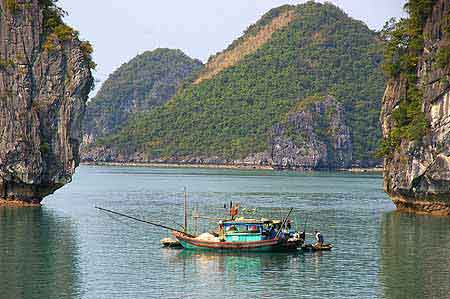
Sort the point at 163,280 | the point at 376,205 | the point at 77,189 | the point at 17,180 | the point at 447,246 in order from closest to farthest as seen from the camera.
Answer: the point at 163,280 → the point at 447,246 → the point at 17,180 → the point at 376,205 → the point at 77,189

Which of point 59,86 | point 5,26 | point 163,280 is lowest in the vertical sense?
point 163,280

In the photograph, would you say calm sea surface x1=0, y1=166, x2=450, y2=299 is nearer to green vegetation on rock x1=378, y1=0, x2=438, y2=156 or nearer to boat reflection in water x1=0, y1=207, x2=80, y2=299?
boat reflection in water x1=0, y1=207, x2=80, y2=299

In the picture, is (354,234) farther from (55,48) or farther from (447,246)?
(55,48)

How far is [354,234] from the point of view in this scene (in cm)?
6606

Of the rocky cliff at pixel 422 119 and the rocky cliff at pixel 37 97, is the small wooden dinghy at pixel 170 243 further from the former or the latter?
the rocky cliff at pixel 422 119

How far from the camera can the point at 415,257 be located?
53875 millimetres

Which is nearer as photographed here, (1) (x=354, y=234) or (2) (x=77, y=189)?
(1) (x=354, y=234)

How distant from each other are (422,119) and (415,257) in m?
24.9

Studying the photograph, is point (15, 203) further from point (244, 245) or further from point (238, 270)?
point (238, 270)

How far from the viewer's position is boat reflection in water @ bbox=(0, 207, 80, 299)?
42.6 metres

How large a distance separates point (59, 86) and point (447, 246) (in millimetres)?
38257

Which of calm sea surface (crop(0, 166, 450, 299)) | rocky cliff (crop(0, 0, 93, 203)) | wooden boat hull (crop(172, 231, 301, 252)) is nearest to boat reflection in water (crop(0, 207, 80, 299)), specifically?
calm sea surface (crop(0, 166, 450, 299))

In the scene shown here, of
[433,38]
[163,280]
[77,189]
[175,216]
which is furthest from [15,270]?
[77,189]

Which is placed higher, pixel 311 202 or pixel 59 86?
pixel 59 86
